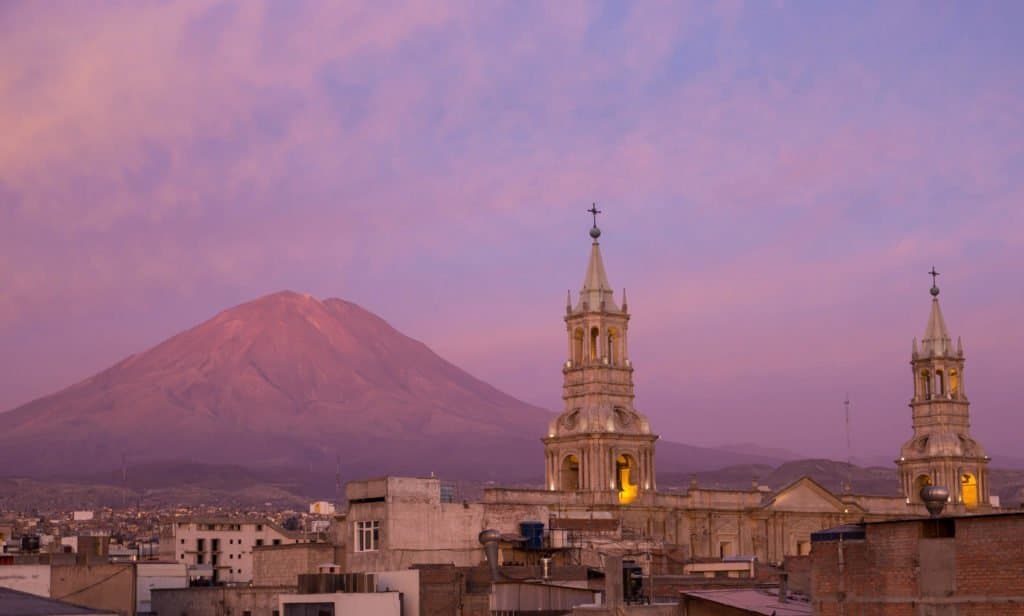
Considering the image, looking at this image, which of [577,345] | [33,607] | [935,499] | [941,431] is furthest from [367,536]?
[941,431]

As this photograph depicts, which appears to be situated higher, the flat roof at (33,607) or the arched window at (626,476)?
the arched window at (626,476)

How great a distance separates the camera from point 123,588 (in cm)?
7112

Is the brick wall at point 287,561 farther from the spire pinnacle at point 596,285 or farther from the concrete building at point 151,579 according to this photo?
the spire pinnacle at point 596,285

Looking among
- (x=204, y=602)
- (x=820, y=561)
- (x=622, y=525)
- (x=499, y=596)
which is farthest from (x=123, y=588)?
(x=820, y=561)

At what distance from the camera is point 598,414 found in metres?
105

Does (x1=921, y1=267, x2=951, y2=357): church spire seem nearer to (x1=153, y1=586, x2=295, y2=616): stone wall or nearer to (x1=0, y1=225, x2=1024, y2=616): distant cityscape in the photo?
(x1=0, y1=225, x2=1024, y2=616): distant cityscape

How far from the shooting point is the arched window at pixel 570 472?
4198 inches

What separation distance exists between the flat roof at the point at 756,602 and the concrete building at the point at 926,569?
4.34 metres

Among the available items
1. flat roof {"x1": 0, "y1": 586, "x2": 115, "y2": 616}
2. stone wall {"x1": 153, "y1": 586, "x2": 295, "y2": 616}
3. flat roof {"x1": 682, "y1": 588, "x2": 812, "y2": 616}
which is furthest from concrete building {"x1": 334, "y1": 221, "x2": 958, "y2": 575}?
flat roof {"x1": 682, "y1": 588, "x2": 812, "y2": 616}

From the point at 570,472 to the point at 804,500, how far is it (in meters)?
14.7

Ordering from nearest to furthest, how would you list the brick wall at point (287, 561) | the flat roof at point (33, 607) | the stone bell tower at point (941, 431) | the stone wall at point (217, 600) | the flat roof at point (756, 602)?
the flat roof at point (756, 602) → the flat roof at point (33, 607) → the stone wall at point (217, 600) → the brick wall at point (287, 561) → the stone bell tower at point (941, 431)

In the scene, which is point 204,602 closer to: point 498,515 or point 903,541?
point 498,515

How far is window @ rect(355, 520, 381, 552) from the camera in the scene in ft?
247

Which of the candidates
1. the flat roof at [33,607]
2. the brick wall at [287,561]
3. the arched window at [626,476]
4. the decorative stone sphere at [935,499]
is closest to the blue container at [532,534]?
the brick wall at [287,561]
